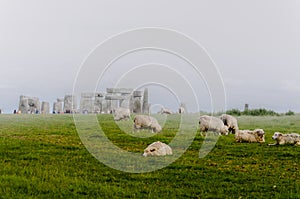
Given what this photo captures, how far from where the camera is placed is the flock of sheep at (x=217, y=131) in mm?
16359

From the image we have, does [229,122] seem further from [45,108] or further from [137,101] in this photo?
[45,108]

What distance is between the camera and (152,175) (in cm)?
1321

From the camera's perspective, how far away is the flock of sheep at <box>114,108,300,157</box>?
644 inches

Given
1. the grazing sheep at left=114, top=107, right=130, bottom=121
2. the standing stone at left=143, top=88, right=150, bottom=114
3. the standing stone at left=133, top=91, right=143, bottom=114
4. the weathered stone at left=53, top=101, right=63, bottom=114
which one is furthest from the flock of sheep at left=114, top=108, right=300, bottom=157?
the weathered stone at left=53, top=101, right=63, bottom=114

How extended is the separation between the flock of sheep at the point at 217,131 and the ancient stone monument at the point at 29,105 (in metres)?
34.5

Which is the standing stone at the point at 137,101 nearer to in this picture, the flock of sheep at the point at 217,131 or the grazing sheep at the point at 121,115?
the grazing sheep at the point at 121,115

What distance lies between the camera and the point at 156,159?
15.3 metres

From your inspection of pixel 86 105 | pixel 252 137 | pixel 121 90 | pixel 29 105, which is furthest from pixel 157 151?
pixel 29 105

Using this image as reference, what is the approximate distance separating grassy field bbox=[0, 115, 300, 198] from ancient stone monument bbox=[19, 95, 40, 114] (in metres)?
37.5

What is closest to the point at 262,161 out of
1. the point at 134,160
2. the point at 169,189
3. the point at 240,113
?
the point at 134,160

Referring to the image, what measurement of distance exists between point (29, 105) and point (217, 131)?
1483 inches

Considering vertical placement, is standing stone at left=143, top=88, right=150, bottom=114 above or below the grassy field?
above

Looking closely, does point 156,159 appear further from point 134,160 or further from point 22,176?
point 22,176

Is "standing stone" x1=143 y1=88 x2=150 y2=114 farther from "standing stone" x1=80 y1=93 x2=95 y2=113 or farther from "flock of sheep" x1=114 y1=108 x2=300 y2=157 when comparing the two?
"flock of sheep" x1=114 y1=108 x2=300 y2=157
